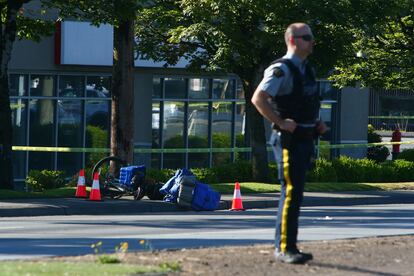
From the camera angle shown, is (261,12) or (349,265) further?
(261,12)

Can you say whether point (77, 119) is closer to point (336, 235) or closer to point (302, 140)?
point (336, 235)

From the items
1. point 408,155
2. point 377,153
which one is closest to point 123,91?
point 408,155

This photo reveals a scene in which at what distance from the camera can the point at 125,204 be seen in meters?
20.7

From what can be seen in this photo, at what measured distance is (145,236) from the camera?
13.9 metres

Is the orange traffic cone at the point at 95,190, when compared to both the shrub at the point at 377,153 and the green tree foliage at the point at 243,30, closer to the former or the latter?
the green tree foliage at the point at 243,30

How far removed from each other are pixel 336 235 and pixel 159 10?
42.2ft

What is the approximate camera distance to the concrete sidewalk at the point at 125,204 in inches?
771

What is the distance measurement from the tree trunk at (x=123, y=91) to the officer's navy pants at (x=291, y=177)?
1411cm

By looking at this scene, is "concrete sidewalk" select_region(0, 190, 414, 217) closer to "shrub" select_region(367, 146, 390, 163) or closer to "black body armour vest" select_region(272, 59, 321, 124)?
"black body armour vest" select_region(272, 59, 321, 124)

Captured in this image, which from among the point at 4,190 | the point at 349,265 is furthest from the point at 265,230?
the point at 4,190

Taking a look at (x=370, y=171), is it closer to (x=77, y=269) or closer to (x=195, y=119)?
(x=195, y=119)

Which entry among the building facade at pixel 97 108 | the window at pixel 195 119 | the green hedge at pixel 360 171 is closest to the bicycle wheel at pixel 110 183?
the building facade at pixel 97 108

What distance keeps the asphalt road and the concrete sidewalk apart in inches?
25.6

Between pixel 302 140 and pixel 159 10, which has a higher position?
pixel 159 10
